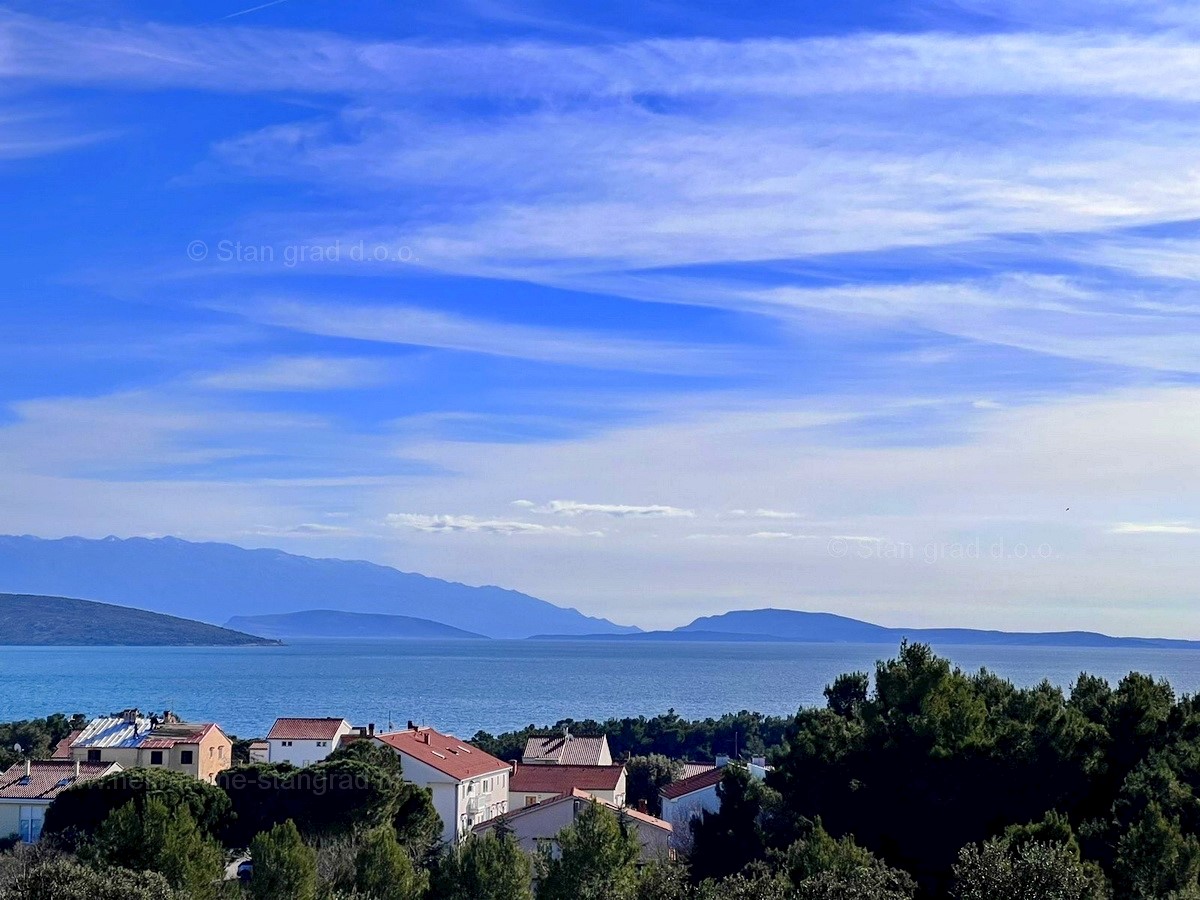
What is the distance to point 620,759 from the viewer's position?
58844 millimetres

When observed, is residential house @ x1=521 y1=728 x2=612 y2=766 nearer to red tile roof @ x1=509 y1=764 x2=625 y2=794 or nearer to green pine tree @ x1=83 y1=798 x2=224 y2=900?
red tile roof @ x1=509 y1=764 x2=625 y2=794

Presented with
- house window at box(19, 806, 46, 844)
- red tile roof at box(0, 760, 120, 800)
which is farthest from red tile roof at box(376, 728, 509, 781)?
house window at box(19, 806, 46, 844)

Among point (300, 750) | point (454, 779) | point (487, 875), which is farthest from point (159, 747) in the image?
point (487, 875)

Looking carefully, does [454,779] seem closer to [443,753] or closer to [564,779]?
[443,753]

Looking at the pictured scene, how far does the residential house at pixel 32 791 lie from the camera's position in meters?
37.2

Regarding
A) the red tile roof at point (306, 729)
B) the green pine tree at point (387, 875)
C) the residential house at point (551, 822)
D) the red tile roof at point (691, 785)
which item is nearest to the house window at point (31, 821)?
the red tile roof at point (306, 729)

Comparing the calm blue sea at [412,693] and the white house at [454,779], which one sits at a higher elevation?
the white house at [454,779]

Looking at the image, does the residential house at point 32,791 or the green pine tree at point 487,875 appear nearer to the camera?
the green pine tree at point 487,875

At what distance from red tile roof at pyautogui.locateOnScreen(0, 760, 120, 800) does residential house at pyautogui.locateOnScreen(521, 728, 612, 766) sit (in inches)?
629

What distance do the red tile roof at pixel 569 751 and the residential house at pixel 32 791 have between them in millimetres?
16888

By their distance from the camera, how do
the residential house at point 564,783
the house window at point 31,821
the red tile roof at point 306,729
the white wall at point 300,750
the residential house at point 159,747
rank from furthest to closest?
the red tile roof at point 306,729 < the white wall at point 300,750 < the residential house at point 159,747 < the residential house at point 564,783 < the house window at point 31,821

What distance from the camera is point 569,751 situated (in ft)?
167

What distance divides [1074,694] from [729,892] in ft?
45.6

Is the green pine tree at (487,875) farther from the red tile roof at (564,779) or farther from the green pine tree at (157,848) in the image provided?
the red tile roof at (564,779)
